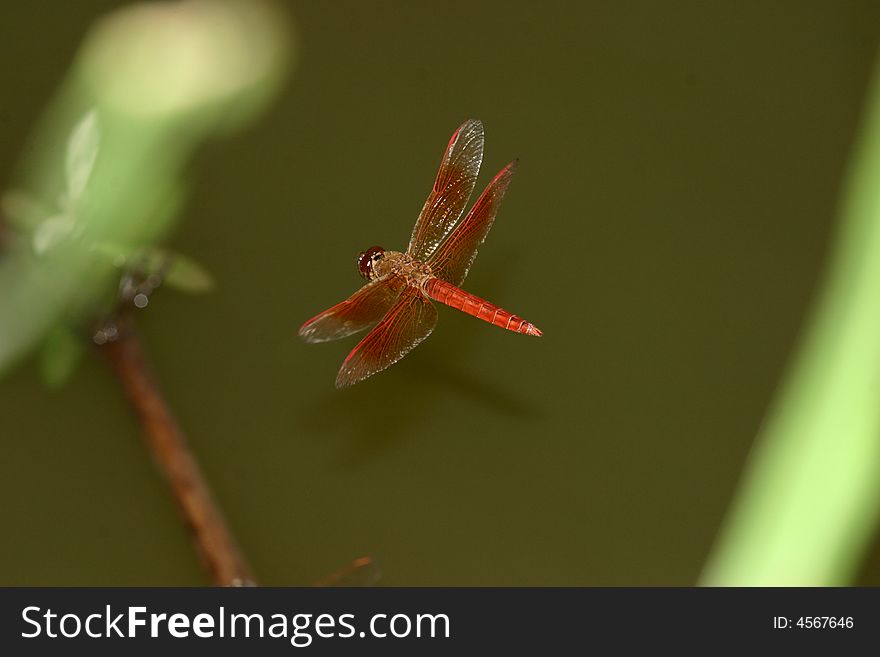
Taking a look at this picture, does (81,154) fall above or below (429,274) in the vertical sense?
above

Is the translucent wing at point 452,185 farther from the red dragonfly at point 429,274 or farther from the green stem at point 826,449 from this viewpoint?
the green stem at point 826,449

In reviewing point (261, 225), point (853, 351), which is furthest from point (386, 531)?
point (853, 351)

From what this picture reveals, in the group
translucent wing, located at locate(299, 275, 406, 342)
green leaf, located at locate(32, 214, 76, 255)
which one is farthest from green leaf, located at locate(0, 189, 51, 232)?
translucent wing, located at locate(299, 275, 406, 342)

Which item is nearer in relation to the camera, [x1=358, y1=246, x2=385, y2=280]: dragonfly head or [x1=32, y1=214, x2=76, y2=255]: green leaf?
[x1=358, y1=246, x2=385, y2=280]: dragonfly head

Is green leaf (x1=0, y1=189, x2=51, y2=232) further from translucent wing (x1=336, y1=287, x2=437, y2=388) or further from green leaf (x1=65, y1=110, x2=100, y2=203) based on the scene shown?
translucent wing (x1=336, y1=287, x2=437, y2=388)

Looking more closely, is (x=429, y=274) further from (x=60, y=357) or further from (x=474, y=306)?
(x=60, y=357)

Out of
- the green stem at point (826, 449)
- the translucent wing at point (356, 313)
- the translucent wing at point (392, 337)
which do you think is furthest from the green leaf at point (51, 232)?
the green stem at point (826, 449)

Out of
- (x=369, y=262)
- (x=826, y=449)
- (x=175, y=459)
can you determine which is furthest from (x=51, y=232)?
(x=826, y=449)
